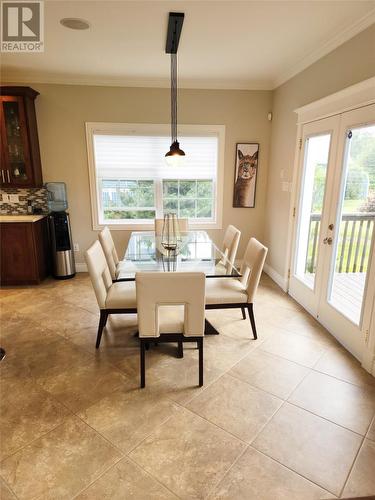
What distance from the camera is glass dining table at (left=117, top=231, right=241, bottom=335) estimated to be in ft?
8.23

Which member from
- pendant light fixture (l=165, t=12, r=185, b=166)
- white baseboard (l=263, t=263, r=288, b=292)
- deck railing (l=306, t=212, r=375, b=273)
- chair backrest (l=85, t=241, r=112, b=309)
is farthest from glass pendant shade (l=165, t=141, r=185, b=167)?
white baseboard (l=263, t=263, r=288, b=292)

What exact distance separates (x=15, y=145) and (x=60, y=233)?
1.26 m

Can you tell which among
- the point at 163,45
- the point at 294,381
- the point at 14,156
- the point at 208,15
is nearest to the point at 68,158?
the point at 14,156

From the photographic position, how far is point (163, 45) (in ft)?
9.66

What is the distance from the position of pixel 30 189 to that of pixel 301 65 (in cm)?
378

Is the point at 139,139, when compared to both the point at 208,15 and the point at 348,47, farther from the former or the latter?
the point at 348,47

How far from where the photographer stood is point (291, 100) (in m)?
3.62

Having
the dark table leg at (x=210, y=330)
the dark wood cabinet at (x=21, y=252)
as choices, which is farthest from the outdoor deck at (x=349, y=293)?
the dark wood cabinet at (x=21, y=252)

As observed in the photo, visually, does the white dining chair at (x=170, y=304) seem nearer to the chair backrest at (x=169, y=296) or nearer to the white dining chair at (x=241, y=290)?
the chair backrest at (x=169, y=296)

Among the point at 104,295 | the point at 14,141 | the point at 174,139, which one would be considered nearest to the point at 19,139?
the point at 14,141

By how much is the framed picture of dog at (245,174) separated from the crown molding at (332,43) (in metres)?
0.95

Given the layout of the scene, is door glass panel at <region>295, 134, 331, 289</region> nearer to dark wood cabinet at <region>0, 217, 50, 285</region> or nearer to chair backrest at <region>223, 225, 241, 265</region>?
chair backrest at <region>223, 225, 241, 265</region>

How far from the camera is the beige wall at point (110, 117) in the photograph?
4027mm

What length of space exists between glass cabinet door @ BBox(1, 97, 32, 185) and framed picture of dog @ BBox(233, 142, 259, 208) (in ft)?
9.38
